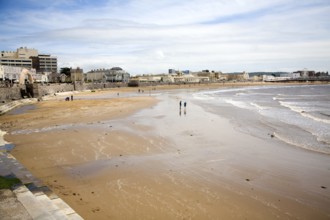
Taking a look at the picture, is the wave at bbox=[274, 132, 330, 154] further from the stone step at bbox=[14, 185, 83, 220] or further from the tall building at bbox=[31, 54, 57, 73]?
the tall building at bbox=[31, 54, 57, 73]

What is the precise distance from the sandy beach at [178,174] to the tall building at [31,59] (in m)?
128

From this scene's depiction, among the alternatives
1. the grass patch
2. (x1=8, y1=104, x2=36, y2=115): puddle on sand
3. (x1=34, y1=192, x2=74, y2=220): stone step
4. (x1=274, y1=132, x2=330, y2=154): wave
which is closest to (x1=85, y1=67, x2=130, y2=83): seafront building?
(x1=8, y1=104, x2=36, y2=115): puddle on sand

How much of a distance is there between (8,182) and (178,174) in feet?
18.7

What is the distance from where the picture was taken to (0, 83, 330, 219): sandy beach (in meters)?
8.45

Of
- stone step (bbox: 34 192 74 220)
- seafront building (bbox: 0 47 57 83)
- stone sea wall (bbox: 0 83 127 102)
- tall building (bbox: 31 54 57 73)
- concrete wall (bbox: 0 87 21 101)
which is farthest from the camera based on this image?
tall building (bbox: 31 54 57 73)

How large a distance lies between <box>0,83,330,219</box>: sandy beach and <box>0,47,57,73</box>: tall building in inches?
5030

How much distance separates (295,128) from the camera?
845 inches

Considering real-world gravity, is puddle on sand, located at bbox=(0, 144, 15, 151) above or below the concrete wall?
below

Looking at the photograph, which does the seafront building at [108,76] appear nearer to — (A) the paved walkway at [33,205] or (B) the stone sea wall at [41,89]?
(B) the stone sea wall at [41,89]

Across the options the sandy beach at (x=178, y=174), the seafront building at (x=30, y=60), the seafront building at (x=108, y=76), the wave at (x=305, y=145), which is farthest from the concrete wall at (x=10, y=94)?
the seafront building at (x=108, y=76)

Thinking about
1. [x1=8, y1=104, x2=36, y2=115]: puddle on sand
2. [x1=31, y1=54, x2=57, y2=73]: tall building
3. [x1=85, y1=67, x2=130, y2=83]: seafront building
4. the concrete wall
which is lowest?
[x1=8, y1=104, x2=36, y2=115]: puddle on sand

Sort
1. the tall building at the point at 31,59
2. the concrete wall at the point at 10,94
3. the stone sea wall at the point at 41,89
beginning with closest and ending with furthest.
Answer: the concrete wall at the point at 10,94, the stone sea wall at the point at 41,89, the tall building at the point at 31,59

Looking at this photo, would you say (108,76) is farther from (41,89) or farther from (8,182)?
(8,182)

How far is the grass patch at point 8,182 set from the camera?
8.45 metres
